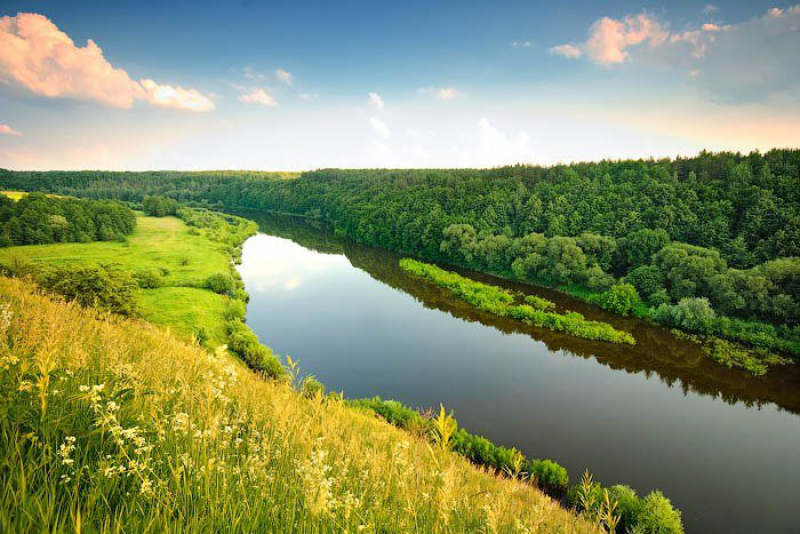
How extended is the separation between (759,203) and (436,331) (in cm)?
3999

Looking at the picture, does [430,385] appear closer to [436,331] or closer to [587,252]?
[436,331]

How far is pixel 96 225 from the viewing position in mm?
60969

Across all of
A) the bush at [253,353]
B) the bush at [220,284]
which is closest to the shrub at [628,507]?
the bush at [253,353]

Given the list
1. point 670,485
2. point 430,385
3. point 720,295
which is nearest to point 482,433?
point 430,385

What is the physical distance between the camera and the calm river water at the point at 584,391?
18172 millimetres

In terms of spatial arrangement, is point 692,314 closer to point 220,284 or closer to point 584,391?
point 584,391

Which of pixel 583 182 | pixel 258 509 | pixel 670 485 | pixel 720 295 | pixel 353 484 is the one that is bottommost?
pixel 670 485

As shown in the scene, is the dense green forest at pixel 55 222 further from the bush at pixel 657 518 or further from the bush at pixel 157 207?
the bush at pixel 657 518

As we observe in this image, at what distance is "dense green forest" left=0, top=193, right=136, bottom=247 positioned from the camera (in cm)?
5138

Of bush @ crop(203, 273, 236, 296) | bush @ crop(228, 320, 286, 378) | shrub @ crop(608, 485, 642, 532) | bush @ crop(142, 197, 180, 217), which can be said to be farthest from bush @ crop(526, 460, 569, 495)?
bush @ crop(142, 197, 180, 217)

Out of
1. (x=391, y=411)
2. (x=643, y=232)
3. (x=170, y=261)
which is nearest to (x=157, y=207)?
(x=170, y=261)

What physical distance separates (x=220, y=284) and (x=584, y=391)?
3678cm

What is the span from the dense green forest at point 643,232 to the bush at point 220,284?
31.8m

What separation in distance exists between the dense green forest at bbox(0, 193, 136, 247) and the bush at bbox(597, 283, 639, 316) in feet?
247
